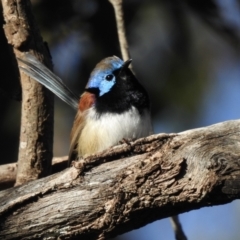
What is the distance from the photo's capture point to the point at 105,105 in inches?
169

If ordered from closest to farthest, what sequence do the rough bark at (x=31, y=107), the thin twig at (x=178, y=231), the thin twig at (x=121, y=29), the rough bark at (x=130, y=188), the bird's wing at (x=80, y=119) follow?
1. the rough bark at (x=130, y=188)
2. the rough bark at (x=31, y=107)
3. the thin twig at (x=178, y=231)
4. the bird's wing at (x=80, y=119)
5. the thin twig at (x=121, y=29)

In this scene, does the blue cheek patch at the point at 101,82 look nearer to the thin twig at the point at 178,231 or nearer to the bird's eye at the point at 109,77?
the bird's eye at the point at 109,77

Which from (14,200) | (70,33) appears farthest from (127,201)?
(70,33)

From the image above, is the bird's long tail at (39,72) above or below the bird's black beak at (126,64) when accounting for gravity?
below

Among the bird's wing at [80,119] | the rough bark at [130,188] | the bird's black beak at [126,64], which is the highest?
the bird's black beak at [126,64]

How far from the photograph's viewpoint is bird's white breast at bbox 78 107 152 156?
13.6 feet

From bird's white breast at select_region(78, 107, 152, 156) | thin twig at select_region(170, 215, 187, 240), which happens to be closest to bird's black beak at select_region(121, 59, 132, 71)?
bird's white breast at select_region(78, 107, 152, 156)

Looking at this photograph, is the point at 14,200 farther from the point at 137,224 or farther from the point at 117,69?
the point at 117,69

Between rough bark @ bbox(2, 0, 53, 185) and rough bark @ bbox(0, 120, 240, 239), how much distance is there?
2.47ft

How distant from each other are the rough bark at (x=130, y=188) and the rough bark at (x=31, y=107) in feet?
2.47

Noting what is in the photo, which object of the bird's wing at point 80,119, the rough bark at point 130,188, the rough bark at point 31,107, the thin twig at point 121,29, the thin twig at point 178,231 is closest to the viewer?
the rough bark at point 130,188

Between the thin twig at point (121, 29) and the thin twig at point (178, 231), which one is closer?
the thin twig at point (178, 231)

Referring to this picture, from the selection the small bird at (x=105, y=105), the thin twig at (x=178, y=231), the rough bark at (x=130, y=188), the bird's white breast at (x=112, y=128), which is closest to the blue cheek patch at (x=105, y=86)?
the small bird at (x=105, y=105)

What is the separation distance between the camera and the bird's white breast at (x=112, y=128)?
13.6 ft
